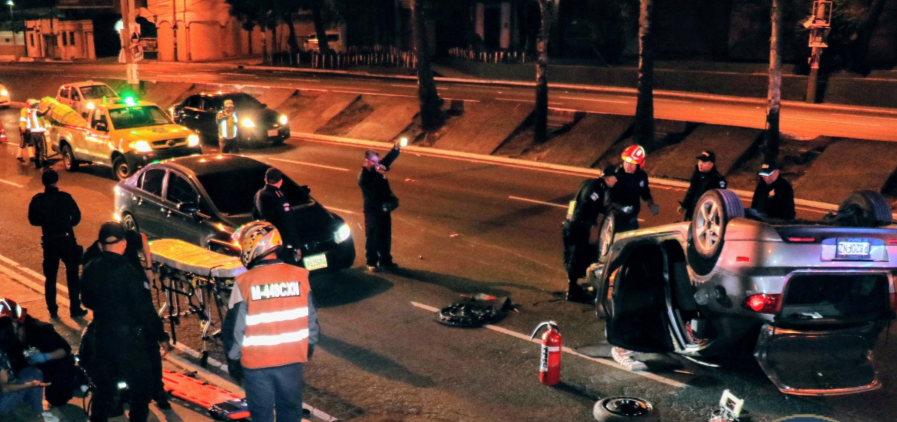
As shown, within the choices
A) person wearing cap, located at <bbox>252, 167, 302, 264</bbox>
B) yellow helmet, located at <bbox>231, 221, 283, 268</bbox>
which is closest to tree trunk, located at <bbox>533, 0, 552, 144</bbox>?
person wearing cap, located at <bbox>252, 167, 302, 264</bbox>

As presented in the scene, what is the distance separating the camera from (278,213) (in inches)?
391

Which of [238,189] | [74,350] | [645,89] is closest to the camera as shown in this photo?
[74,350]

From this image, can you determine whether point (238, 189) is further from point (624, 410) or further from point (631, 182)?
point (624, 410)

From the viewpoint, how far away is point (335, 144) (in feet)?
81.9

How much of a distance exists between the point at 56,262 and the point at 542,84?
15.3 m

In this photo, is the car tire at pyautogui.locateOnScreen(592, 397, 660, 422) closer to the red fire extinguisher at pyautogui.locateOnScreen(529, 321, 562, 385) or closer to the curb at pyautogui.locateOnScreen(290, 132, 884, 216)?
Answer: the red fire extinguisher at pyautogui.locateOnScreen(529, 321, 562, 385)

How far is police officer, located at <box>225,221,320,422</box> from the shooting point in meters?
5.21

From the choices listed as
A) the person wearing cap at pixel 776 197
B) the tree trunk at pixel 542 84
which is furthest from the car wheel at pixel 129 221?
the tree trunk at pixel 542 84

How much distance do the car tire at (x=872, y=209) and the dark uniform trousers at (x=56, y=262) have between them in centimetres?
797

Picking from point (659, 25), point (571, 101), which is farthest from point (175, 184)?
point (659, 25)

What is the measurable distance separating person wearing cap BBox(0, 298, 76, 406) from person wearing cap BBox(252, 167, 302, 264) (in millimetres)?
3301

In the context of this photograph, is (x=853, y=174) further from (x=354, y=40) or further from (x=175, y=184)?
(x=354, y=40)

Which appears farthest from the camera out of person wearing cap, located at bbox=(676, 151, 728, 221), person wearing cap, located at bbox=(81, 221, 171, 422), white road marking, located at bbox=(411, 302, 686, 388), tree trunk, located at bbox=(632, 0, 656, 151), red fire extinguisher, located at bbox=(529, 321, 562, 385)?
tree trunk, located at bbox=(632, 0, 656, 151)

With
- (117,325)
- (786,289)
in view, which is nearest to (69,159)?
(117,325)
